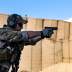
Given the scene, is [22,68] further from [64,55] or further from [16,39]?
[16,39]

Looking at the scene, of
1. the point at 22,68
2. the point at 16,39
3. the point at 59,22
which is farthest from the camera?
the point at 59,22

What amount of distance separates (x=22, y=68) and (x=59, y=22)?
1.95 metres

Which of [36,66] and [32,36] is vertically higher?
[32,36]

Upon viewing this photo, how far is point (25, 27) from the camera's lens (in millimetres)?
12703

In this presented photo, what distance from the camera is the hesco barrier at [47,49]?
12.9 m

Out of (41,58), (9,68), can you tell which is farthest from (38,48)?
(9,68)

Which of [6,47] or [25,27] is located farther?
[25,27]

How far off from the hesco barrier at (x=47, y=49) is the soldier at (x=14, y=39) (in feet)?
23.2

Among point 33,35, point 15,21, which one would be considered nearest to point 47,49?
point 15,21

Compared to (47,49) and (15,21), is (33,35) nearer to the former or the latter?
(15,21)

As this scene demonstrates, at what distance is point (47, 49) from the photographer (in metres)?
13.6

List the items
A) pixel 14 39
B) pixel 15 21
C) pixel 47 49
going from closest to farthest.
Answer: pixel 14 39 < pixel 15 21 < pixel 47 49

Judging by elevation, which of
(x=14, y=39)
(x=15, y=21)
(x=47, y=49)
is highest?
(x=15, y=21)

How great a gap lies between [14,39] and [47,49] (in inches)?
328
